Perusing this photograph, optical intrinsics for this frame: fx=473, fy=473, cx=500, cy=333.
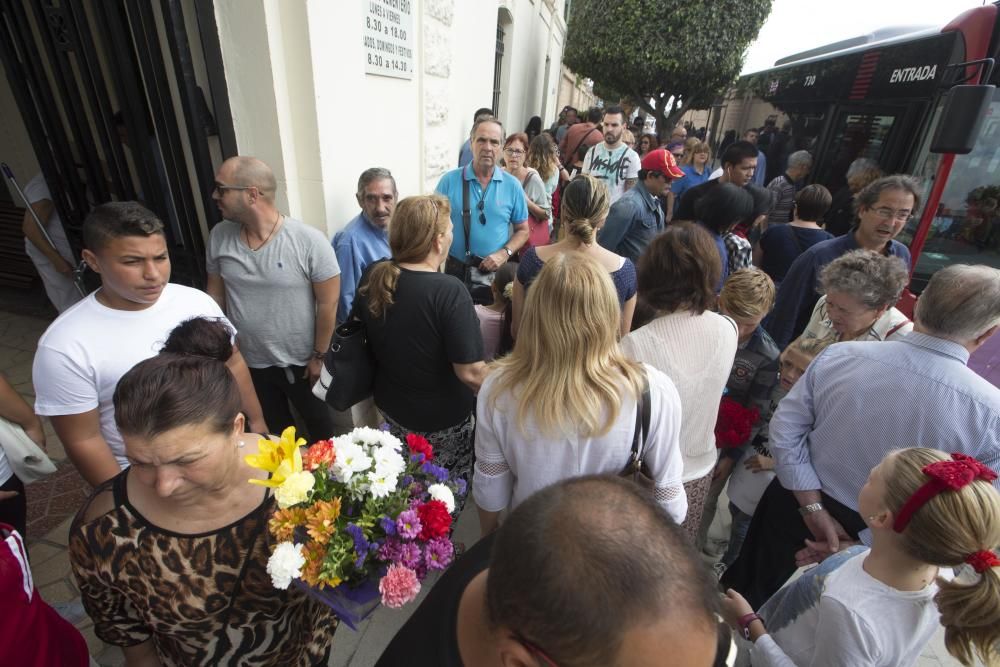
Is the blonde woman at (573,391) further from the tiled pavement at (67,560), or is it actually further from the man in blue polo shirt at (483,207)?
the man in blue polo shirt at (483,207)

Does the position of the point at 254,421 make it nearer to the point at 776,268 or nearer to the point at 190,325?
the point at 190,325

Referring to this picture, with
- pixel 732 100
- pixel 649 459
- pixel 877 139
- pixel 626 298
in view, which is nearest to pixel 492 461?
pixel 649 459

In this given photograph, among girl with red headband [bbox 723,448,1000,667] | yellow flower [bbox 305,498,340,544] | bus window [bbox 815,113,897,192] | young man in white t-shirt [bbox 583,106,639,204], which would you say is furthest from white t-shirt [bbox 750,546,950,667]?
bus window [bbox 815,113,897,192]

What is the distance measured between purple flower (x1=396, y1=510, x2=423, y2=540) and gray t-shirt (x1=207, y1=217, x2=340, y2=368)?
1782 mm

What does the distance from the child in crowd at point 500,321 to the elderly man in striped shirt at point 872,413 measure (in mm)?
1398

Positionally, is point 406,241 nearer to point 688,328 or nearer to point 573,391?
point 573,391

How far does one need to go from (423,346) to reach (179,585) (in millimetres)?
1174

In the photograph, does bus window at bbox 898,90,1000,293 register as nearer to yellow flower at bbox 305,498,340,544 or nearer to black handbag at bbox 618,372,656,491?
black handbag at bbox 618,372,656,491

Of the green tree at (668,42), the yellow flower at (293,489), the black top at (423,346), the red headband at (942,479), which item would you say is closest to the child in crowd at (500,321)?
the black top at (423,346)

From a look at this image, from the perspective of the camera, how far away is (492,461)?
1697mm

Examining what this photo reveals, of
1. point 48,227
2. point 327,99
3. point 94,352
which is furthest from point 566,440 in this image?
point 48,227

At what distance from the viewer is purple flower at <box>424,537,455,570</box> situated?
120cm

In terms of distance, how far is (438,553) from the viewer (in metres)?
1.21

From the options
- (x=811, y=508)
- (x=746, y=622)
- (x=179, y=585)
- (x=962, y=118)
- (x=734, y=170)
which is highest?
(x=962, y=118)
